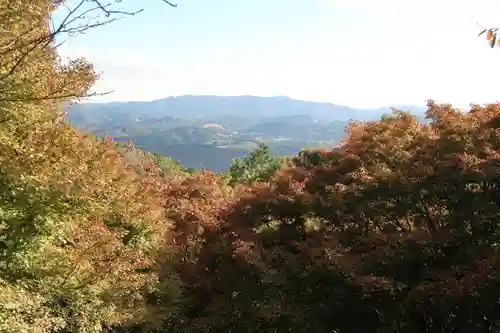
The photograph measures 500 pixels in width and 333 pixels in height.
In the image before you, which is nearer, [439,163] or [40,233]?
[40,233]

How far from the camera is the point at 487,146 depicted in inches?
401

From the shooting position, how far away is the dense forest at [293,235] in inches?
348

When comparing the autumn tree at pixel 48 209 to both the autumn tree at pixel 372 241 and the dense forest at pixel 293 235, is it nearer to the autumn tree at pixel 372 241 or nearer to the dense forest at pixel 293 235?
the dense forest at pixel 293 235

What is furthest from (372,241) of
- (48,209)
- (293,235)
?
(48,209)

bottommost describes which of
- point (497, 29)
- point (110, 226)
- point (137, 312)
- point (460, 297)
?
point (137, 312)

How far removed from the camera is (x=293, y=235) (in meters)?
12.5

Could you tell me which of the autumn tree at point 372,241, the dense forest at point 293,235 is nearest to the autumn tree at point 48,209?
the dense forest at point 293,235

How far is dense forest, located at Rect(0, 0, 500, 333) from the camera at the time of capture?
8852mm

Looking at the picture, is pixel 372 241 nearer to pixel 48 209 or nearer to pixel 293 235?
pixel 293 235

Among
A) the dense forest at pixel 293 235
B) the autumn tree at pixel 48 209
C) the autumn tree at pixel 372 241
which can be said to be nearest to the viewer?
the autumn tree at pixel 48 209

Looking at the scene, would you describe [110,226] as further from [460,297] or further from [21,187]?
[460,297]

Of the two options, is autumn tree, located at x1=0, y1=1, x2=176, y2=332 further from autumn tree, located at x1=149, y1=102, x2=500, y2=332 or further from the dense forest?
autumn tree, located at x1=149, y1=102, x2=500, y2=332

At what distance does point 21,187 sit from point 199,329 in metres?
6.68

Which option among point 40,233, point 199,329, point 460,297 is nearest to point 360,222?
point 460,297
